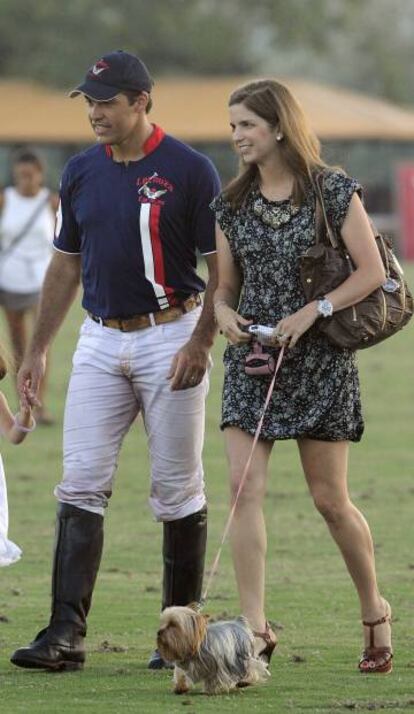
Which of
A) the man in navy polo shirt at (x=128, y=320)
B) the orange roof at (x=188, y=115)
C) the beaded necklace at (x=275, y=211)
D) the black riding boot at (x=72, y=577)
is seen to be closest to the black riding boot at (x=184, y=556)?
the man in navy polo shirt at (x=128, y=320)

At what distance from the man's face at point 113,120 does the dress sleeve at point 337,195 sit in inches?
35.7

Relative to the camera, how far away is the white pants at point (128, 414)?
791 cm

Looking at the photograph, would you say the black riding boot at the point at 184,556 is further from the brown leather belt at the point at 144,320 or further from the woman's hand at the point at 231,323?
the woman's hand at the point at 231,323

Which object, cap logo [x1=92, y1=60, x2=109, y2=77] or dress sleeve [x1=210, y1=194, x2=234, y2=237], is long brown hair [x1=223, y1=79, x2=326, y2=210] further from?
cap logo [x1=92, y1=60, x2=109, y2=77]

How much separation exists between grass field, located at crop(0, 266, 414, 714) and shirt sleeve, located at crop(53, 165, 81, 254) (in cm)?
174

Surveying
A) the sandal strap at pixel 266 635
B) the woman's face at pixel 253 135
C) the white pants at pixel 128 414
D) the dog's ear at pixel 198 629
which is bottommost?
the sandal strap at pixel 266 635

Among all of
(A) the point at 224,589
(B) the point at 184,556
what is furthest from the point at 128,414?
(A) the point at 224,589

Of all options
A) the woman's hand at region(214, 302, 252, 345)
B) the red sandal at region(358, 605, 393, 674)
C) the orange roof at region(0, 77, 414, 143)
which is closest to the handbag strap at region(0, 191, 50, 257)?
the woman's hand at region(214, 302, 252, 345)

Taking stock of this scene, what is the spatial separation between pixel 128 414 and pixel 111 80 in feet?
4.48

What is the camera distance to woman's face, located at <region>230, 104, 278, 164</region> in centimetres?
747

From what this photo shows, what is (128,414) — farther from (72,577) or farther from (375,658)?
(375,658)

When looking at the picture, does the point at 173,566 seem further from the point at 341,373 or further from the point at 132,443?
the point at 132,443

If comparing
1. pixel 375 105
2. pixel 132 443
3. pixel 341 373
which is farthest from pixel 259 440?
pixel 375 105

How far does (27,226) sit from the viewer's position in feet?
60.7
